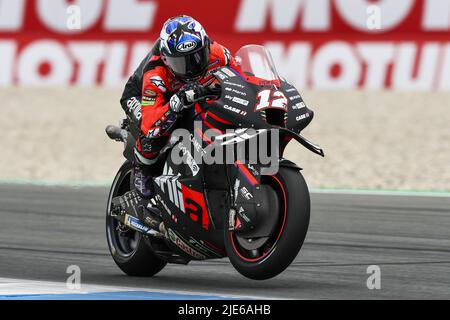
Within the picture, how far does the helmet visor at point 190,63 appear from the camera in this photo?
7672 mm

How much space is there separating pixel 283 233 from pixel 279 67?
14.8 metres

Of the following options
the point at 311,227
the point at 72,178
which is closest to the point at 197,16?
the point at 72,178

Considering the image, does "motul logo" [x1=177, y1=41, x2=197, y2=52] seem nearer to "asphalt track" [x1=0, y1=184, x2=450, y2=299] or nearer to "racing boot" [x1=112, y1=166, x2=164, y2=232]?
"racing boot" [x1=112, y1=166, x2=164, y2=232]

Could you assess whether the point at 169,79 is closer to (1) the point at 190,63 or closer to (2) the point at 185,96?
(1) the point at 190,63

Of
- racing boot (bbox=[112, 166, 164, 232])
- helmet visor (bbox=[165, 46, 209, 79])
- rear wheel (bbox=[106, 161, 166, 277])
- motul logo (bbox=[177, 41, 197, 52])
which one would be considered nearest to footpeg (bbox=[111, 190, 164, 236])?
racing boot (bbox=[112, 166, 164, 232])

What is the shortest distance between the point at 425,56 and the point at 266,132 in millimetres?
14129

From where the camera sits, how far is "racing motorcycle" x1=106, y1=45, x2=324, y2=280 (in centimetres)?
708

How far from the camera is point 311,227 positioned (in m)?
11.4

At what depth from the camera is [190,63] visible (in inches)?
303

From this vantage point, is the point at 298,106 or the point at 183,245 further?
the point at 183,245

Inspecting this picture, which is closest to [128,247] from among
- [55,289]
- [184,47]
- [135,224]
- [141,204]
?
[135,224]

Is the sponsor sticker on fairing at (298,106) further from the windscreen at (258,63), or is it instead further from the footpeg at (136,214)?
the footpeg at (136,214)

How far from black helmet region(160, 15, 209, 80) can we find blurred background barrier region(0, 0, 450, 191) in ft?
30.7
